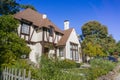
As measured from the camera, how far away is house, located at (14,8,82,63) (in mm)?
23906

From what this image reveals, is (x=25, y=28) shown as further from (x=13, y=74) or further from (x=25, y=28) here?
(x=13, y=74)

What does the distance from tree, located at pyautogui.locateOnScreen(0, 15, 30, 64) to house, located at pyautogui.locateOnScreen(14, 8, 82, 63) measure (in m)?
9.09

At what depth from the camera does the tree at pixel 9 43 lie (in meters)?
11.5

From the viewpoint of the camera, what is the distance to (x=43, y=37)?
81.5 feet

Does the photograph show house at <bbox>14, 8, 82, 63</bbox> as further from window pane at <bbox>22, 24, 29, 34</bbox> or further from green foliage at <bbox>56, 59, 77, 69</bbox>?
green foliage at <bbox>56, 59, 77, 69</bbox>

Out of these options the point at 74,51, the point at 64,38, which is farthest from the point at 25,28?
the point at 74,51

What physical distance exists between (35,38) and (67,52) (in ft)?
21.4

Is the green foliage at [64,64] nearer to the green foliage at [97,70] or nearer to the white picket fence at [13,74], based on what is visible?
the green foliage at [97,70]

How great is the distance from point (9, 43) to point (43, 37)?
1236 centimetres

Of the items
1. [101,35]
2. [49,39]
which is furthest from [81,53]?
[101,35]

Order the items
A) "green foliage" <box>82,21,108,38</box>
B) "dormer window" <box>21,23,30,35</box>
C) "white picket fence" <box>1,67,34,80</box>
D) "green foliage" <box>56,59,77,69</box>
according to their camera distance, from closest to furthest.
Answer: "white picket fence" <box>1,67,34,80</box>, "green foliage" <box>56,59,77,69</box>, "dormer window" <box>21,23,30,35</box>, "green foliage" <box>82,21,108,38</box>

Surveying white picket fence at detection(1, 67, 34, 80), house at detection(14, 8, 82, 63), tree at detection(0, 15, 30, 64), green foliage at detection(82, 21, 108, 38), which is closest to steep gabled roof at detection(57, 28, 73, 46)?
house at detection(14, 8, 82, 63)

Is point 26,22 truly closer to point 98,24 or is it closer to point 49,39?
point 49,39

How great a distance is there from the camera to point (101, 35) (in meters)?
50.9
